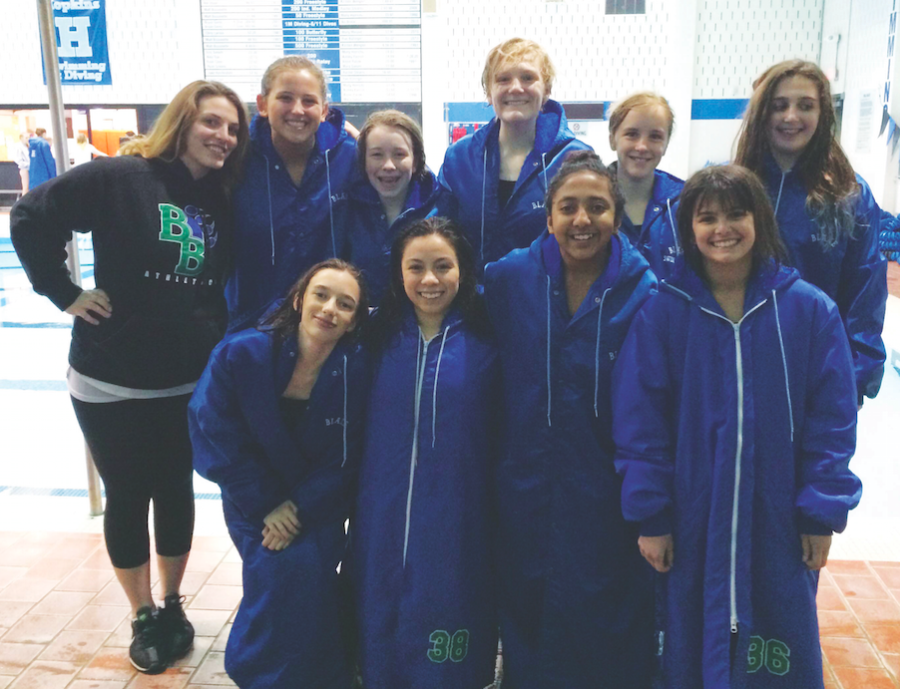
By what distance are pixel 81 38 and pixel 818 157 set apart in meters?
3.16

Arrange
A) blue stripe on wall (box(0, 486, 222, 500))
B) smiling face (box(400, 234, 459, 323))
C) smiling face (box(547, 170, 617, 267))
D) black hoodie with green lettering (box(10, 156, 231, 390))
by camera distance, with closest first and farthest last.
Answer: smiling face (box(547, 170, 617, 267))
smiling face (box(400, 234, 459, 323))
black hoodie with green lettering (box(10, 156, 231, 390))
blue stripe on wall (box(0, 486, 222, 500))

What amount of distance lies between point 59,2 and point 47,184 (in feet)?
6.16

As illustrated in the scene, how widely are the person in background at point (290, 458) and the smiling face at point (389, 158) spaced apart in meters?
0.38

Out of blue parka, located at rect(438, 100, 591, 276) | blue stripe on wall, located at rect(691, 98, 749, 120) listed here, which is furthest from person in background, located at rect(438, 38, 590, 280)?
blue stripe on wall, located at rect(691, 98, 749, 120)

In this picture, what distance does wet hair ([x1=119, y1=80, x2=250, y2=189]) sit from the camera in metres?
2.07

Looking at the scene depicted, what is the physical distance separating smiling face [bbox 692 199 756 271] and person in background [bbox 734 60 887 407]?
16.3 inches

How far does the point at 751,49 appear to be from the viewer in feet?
21.1

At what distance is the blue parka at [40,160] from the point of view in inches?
421

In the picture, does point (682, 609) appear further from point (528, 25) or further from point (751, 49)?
point (751, 49)

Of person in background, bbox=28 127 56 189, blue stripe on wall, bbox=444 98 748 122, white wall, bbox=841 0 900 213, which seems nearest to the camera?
blue stripe on wall, bbox=444 98 748 122

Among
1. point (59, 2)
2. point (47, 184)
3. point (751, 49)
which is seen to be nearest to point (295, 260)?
point (47, 184)

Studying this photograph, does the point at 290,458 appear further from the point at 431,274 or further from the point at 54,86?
the point at 54,86

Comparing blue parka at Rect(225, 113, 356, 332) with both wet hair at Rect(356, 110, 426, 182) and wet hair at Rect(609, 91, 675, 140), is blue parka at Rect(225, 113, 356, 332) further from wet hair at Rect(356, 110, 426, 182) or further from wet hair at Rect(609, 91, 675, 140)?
wet hair at Rect(609, 91, 675, 140)

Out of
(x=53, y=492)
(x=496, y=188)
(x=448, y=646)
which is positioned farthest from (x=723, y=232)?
(x=53, y=492)
